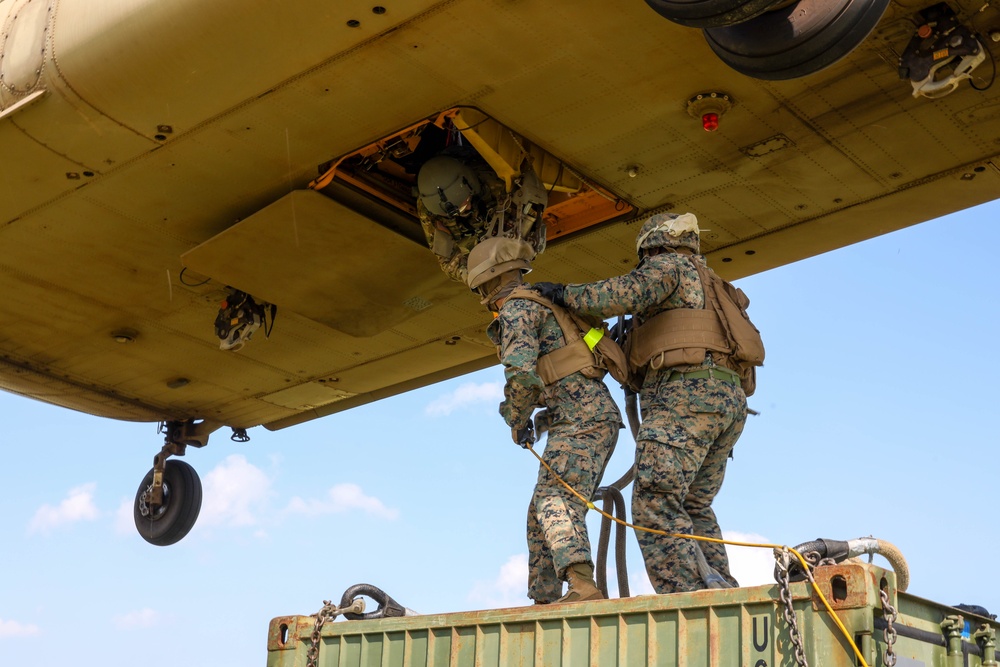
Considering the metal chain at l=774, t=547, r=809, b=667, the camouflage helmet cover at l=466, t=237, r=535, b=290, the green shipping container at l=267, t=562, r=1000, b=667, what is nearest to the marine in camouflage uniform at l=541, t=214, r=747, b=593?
the camouflage helmet cover at l=466, t=237, r=535, b=290

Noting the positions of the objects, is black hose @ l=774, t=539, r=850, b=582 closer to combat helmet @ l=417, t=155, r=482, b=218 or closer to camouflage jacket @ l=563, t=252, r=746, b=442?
camouflage jacket @ l=563, t=252, r=746, b=442

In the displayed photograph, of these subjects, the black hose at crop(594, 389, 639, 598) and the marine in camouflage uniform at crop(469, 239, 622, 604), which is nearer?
the marine in camouflage uniform at crop(469, 239, 622, 604)

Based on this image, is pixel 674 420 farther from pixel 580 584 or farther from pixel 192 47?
pixel 192 47

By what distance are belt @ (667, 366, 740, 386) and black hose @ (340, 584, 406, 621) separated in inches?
69.4

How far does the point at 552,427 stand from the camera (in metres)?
6.34

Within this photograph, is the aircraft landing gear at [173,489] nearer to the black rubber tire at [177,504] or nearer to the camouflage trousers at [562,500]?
the black rubber tire at [177,504]

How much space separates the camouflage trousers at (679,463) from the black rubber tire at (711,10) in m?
1.80

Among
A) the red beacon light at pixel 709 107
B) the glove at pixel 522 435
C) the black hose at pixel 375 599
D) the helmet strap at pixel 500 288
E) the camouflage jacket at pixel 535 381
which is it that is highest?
the red beacon light at pixel 709 107

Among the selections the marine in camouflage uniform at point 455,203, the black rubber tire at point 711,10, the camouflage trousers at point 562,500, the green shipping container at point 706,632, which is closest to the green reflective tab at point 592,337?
the camouflage trousers at point 562,500

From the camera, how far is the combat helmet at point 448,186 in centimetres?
750

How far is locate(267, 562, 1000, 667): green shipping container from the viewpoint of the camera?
4180mm

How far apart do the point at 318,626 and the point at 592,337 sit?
6.50ft

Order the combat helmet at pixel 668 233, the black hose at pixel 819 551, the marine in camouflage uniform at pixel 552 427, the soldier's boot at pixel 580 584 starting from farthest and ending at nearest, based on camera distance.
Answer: the combat helmet at pixel 668 233 < the marine in camouflage uniform at pixel 552 427 < the soldier's boot at pixel 580 584 < the black hose at pixel 819 551

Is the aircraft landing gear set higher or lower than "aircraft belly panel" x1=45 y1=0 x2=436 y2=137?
lower
